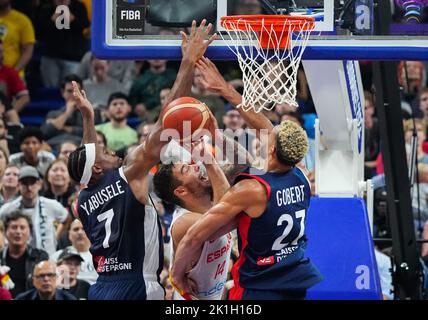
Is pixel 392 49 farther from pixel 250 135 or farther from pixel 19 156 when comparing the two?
pixel 19 156

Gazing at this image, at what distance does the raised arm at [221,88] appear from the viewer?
25.5 feet

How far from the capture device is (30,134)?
13117 millimetres

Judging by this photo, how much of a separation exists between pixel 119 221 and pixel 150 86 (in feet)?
21.6

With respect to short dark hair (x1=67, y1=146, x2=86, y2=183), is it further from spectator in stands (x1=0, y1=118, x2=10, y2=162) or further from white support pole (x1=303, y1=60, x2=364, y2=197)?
spectator in stands (x1=0, y1=118, x2=10, y2=162)

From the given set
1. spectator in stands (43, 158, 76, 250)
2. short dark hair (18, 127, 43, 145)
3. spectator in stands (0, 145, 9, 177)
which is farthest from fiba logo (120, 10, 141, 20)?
short dark hair (18, 127, 43, 145)

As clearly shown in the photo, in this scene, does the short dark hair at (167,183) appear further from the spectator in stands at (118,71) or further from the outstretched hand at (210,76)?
the spectator in stands at (118,71)

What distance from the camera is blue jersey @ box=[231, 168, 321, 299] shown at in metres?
7.46

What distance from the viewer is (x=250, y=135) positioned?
1230cm

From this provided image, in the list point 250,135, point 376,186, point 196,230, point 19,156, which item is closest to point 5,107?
point 19,156

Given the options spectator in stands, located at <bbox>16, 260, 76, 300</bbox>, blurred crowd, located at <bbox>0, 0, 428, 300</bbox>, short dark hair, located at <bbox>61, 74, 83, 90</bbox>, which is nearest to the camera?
spectator in stands, located at <bbox>16, 260, 76, 300</bbox>

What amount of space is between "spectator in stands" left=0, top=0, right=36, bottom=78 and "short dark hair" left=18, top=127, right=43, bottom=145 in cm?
181

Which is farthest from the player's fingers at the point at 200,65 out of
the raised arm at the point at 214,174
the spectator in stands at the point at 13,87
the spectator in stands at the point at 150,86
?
the spectator in stands at the point at 13,87

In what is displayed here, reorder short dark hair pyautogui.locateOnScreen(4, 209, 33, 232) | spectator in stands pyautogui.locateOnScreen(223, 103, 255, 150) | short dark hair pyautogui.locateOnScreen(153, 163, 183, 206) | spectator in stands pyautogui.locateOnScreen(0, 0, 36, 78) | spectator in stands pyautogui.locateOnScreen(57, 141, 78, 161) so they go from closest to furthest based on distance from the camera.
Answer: short dark hair pyautogui.locateOnScreen(153, 163, 183, 206) < short dark hair pyautogui.locateOnScreen(4, 209, 33, 232) < spectator in stands pyautogui.locateOnScreen(223, 103, 255, 150) < spectator in stands pyautogui.locateOnScreen(57, 141, 78, 161) < spectator in stands pyautogui.locateOnScreen(0, 0, 36, 78)

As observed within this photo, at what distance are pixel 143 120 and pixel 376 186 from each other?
3121 millimetres
